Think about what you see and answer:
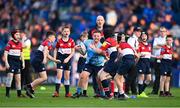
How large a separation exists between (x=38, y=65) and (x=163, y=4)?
576 inches

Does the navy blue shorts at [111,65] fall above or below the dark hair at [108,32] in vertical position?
below

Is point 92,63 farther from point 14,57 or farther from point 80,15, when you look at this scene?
point 80,15

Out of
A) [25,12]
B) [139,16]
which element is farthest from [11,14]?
[139,16]

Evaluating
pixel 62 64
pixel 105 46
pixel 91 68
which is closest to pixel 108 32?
pixel 105 46

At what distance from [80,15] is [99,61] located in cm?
1632

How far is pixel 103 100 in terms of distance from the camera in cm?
2325

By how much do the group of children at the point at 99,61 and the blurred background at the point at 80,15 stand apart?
8769 mm

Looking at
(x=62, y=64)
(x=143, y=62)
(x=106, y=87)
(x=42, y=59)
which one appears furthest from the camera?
(x=143, y=62)

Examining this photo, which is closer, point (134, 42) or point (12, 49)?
point (134, 42)

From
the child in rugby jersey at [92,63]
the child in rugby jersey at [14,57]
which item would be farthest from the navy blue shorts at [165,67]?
the child in rugby jersey at [14,57]

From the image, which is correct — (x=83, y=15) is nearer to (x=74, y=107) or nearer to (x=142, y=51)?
(x=142, y=51)

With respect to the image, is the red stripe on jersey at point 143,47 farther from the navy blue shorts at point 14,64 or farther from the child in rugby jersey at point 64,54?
the navy blue shorts at point 14,64

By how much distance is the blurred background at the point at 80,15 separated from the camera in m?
37.4

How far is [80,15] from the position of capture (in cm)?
4050
